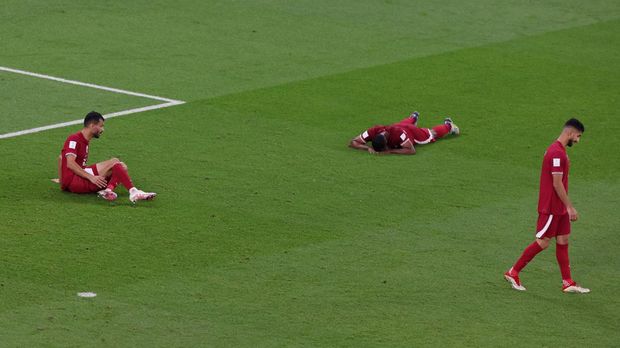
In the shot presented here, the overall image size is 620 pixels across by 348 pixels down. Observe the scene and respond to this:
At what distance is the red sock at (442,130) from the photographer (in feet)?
67.5

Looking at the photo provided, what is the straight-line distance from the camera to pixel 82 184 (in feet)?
55.0

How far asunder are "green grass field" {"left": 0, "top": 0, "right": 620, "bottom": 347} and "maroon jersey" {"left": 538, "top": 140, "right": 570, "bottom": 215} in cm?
100

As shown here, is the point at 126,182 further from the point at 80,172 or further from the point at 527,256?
A: the point at 527,256

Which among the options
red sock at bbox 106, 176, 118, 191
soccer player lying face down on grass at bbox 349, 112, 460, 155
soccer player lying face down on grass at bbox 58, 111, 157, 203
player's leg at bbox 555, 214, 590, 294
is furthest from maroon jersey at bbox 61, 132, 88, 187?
player's leg at bbox 555, 214, 590, 294

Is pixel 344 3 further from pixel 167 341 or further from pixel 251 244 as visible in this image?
pixel 167 341

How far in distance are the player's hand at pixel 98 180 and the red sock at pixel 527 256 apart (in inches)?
224

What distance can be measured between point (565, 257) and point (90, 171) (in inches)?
254

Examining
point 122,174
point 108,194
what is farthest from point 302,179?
point 108,194

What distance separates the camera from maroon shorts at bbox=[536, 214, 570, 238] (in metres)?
14.1

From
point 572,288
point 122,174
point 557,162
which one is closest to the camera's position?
point 557,162

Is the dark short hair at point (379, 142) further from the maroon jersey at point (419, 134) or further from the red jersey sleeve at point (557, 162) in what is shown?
the red jersey sleeve at point (557, 162)

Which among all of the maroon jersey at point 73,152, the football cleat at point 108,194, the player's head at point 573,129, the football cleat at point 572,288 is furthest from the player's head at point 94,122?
the football cleat at point 572,288

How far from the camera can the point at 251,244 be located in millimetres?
15305

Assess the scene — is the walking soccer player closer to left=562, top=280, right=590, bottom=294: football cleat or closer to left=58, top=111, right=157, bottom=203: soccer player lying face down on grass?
left=562, top=280, right=590, bottom=294: football cleat
